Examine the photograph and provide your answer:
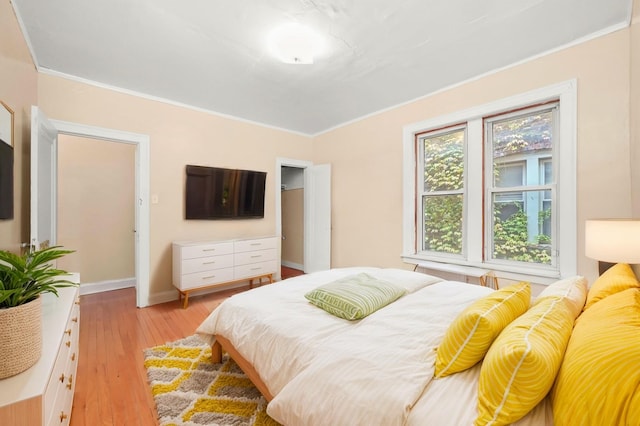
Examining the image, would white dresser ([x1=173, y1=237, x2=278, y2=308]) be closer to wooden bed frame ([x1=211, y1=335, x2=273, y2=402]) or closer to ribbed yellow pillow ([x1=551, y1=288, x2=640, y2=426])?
wooden bed frame ([x1=211, y1=335, x2=273, y2=402])

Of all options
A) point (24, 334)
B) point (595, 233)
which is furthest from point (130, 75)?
point (595, 233)

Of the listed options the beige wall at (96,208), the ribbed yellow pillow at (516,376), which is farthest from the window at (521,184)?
the beige wall at (96,208)

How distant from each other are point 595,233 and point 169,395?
9.25ft

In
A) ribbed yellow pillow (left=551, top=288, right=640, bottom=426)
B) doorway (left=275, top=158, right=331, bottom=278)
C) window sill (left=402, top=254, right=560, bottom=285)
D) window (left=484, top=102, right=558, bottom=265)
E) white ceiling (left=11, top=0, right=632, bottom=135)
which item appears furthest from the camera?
doorway (left=275, top=158, right=331, bottom=278)

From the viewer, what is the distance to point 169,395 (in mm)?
1721

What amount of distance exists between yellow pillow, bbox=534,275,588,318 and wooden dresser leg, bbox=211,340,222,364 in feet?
6.66

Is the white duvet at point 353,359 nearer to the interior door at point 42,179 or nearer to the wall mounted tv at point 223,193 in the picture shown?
the interior door at point 42,179

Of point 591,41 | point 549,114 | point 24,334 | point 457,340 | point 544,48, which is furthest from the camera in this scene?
point 549,114

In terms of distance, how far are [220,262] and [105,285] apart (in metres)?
1.84

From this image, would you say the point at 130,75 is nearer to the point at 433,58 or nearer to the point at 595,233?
the point at 433,58

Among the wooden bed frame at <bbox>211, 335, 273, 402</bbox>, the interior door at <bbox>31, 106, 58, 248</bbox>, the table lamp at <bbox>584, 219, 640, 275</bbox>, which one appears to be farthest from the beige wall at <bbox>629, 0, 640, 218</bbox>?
the interior door at <bbox>31, 106, 58, 248</bbox>

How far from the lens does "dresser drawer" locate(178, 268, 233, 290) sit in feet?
10.8

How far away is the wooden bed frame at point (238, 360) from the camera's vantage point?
58.2 inches

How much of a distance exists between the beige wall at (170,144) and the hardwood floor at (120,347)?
482mm
